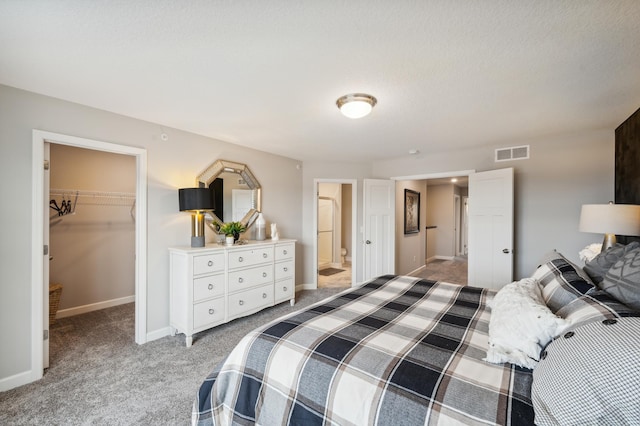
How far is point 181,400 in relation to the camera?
1.96 metres

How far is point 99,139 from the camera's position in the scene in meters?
2.59

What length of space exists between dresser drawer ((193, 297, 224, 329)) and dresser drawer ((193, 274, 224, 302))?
0.07m

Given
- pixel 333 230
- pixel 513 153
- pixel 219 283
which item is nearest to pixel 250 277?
pixel 219 283

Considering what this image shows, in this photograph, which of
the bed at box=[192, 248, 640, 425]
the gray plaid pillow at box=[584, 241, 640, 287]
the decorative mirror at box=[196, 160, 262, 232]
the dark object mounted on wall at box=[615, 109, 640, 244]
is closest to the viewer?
the bed at box=[192, 248, 640, 425]

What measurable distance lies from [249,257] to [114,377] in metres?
1.63

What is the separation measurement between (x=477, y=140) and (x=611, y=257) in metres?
2.34

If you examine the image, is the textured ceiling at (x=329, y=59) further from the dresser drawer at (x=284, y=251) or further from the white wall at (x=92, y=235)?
the dresser drawer at (x=284, y=251)

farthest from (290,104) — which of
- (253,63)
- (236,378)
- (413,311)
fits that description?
(236,378)

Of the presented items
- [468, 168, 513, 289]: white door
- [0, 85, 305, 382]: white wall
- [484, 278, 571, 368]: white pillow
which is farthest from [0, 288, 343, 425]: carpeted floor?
[468, 168, 513, 289]: white door

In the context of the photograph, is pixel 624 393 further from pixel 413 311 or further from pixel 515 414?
pixel 413 311

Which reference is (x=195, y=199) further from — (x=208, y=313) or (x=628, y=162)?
(x=628, y=162)

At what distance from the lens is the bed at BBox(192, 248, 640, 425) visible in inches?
35.7

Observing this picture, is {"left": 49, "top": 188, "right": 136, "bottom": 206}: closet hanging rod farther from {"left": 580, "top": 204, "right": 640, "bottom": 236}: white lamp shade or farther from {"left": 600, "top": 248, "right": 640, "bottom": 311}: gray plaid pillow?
{"left": 580, "top": 204, "right": 640, "bottom": 236}: white lamp shade

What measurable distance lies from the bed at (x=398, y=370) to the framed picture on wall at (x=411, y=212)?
406 centimetres
